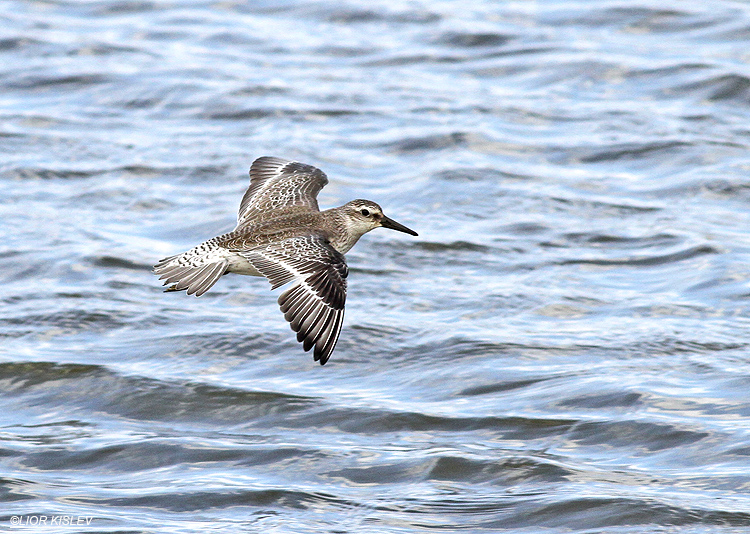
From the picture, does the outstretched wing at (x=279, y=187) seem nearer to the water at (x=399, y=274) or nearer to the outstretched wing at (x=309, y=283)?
the outstretched wing at (x=309, y=283)

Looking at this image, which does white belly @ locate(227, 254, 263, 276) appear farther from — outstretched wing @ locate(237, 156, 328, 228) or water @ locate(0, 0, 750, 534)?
water @ locate(0, 0, 750, 534)

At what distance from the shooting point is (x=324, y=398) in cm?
1080

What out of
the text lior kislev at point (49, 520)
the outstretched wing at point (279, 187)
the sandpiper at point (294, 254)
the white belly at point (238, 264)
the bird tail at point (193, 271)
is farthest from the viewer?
the outstretched wing at point (279, 187)

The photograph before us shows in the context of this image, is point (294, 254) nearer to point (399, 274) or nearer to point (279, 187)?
point (279, 187)

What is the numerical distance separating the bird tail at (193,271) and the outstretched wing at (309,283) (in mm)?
228

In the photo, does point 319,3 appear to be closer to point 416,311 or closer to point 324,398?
point 416,311

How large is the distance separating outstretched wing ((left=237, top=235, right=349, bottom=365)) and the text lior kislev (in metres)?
2.08

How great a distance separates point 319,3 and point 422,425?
37.9 feet

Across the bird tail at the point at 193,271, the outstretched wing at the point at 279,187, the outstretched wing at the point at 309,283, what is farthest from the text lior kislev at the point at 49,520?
the outstretched wing at the point at 279,187

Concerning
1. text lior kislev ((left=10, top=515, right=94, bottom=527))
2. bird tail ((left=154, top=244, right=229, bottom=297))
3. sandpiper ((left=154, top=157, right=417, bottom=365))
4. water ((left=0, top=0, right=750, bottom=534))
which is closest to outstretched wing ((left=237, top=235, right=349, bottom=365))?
sandpiper ((left=154, top=157, right=417, bottom=365))

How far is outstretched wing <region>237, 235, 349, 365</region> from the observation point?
8.12 meters

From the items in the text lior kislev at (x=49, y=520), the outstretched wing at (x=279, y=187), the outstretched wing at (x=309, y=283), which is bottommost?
the text lior kislev at (x=49, y=520)

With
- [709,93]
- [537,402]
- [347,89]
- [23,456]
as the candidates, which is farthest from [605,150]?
[23,456]

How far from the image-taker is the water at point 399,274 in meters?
9.55
